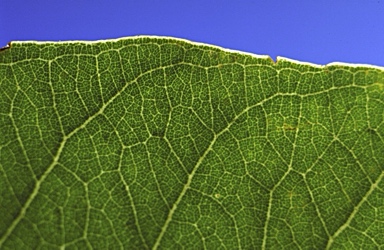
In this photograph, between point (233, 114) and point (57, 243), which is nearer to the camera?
point (57, 243)

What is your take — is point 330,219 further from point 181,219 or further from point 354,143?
point 181,219

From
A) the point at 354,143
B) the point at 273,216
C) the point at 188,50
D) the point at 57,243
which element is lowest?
the point at 57,243

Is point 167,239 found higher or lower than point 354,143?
lower

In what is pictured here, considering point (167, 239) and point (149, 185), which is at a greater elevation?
point (149, 185)

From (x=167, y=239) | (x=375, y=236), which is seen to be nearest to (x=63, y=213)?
(x=167, y=239)

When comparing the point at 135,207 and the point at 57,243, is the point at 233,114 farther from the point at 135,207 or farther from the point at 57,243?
the point at 57,243

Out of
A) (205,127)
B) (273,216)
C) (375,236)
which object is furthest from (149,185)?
(375,236)
